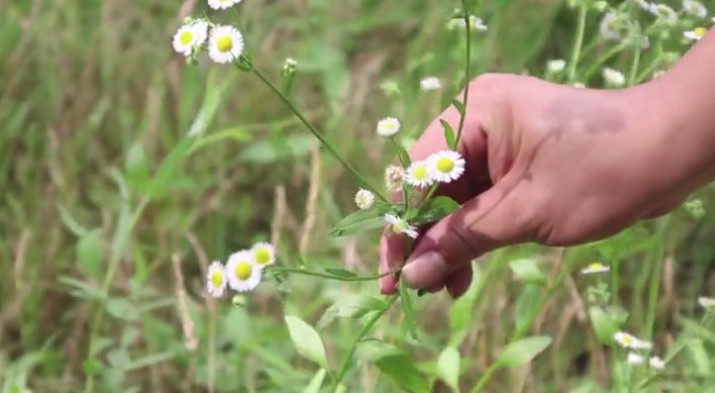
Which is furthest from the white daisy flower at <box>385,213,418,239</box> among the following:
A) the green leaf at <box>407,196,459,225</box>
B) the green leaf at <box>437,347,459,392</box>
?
the green leaf at <box>437,347,459,392</box>

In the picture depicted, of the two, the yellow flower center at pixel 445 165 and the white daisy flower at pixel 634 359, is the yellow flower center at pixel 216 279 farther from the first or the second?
the white daisy flower at pixel 634 359

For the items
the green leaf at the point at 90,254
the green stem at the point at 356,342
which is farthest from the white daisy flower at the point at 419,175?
the green leaf at the point at 90,254

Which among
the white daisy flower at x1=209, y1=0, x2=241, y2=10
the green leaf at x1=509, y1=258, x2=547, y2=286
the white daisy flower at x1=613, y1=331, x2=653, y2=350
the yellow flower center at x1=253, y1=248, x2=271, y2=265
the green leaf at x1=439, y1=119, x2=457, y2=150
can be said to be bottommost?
the white daisy flower at x1=613, y1=331, x2=653, y2=350

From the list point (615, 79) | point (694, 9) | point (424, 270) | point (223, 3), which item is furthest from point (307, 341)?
point (694, 9)

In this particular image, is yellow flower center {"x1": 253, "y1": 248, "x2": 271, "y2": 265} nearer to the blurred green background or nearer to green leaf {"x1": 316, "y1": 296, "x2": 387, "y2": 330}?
green leaf {"x1": 316, "y1": 296, "x2": 387, "y2": 330}

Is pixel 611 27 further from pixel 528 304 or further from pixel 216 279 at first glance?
pixel 216 279

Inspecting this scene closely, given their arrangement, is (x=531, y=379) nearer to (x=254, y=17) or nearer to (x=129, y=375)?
(x=129, y=375)
